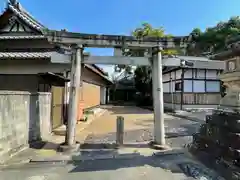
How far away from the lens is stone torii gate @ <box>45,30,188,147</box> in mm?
6805

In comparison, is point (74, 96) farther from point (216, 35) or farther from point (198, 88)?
point (216, 35)

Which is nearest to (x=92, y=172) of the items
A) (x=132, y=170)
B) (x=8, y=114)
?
(x=132, y=170)

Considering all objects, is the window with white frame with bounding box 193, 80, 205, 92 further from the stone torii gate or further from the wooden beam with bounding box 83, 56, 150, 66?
the wooden beam with bounding box 83, 56, 150, 66

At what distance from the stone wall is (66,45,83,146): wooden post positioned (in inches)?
49.7

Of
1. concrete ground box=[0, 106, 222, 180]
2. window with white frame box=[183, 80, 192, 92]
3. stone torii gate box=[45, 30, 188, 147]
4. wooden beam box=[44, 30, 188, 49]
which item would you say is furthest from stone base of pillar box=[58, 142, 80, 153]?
window with white frame box=[183, 80, 192, 92]

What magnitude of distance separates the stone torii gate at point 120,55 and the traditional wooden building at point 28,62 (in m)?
1.97

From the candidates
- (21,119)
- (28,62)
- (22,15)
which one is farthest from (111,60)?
(22,15)

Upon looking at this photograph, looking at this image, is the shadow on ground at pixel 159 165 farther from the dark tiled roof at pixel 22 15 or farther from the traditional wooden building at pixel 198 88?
the traditional wooden building at pixel 198 88

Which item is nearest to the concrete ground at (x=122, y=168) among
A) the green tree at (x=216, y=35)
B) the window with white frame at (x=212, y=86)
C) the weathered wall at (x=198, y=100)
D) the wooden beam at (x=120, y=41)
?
the wooden beam at (x=120, y=41)

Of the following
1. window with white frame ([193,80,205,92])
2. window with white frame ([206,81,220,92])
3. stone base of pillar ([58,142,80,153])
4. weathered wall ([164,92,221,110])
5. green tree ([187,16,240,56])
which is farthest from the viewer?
green tree ([187,16,240,56])

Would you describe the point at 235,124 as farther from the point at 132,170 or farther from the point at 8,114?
the point at 8,114

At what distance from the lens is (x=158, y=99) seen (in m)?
7.08

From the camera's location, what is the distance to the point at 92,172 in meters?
4.78

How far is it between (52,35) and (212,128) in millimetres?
5273
